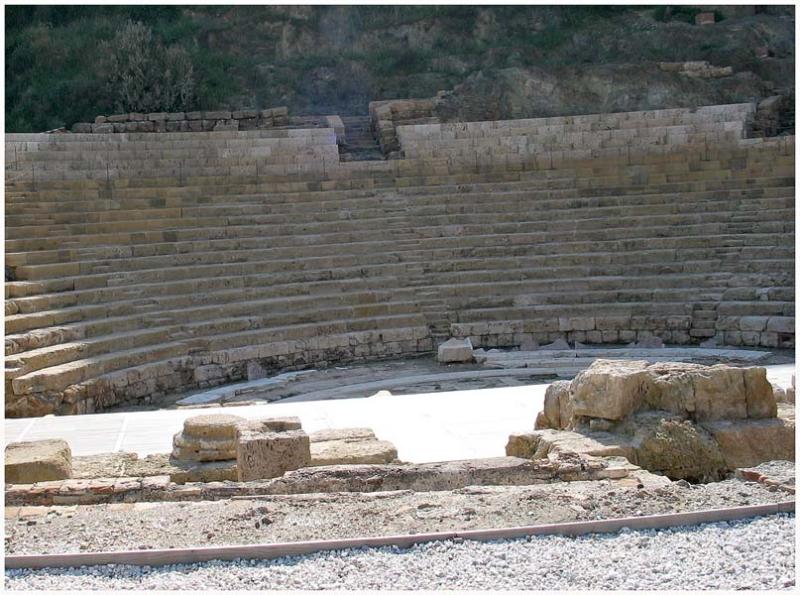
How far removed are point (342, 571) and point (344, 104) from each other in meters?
20.1

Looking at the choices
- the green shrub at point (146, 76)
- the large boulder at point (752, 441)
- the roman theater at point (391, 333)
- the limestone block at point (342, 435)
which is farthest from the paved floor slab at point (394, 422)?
the green shrub at point (146, 76)

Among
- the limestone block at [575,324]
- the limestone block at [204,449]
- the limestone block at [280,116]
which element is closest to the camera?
the limestone block at [204,449]

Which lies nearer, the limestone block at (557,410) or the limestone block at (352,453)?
the limestone block at (352,453)

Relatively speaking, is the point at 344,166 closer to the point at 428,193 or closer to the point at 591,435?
the point at 428,193

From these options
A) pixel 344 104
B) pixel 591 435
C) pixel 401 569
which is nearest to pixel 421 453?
pixel 591 435

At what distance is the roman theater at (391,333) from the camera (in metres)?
5.48

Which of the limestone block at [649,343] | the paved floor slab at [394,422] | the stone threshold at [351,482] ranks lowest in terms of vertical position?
the limestone block at [649,343]

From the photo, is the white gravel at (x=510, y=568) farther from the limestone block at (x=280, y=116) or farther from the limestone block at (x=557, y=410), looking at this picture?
the limestone block at (x=280, y=116)

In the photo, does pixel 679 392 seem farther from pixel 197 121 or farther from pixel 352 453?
pixel 197 121

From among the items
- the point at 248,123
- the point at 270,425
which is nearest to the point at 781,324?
the point at 270,425

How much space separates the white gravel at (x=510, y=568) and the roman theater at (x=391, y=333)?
0.06 meters

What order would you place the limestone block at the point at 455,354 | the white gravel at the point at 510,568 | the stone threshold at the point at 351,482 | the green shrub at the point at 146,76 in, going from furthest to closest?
the green shrub at the point at 146,76
the limestone block at the point at 455,354
the stone threshold at the point at 351,482
the white gravel at the point at 510,568

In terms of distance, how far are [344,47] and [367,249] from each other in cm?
1174

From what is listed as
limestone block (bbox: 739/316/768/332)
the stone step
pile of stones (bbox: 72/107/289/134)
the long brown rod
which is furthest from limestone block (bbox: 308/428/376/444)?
pile of stones (bbox: 72/107/289/134)
